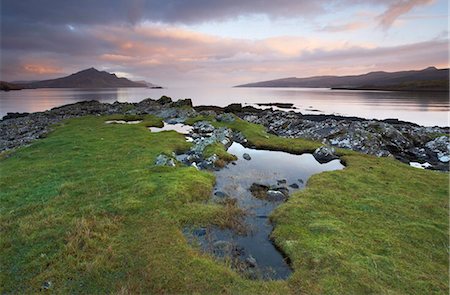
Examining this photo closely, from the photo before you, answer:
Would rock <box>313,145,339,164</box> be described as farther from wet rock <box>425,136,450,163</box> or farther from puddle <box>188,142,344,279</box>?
wet rock <box>425,136,450,163</box>

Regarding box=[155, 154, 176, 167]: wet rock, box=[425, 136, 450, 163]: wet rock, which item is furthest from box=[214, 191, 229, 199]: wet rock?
Result: box=[425, 136, 450, 163]: wet rock

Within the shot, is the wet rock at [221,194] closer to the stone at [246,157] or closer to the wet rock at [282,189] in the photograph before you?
the wet rock at [282,189]

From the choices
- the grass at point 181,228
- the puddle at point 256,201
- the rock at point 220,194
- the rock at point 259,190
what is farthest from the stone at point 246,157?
the rock at point 220,194

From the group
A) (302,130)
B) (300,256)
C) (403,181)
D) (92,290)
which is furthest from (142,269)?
(302,130)

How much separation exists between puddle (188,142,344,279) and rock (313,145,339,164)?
75 cm

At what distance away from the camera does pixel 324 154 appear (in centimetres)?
3338

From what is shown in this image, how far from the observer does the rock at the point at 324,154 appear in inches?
1282

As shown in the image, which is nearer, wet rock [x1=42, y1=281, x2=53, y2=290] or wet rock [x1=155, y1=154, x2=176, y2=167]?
wet rock [x1=42, y1=281, x2=53, y2=290]

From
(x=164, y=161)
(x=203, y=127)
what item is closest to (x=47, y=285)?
(x=164, y=161)

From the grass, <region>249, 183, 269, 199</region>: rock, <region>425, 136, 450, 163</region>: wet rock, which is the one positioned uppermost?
the grass

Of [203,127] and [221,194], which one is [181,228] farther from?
[203,127]

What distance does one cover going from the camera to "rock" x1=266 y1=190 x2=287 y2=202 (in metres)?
20.4

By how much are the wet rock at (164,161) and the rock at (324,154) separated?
1646 cm

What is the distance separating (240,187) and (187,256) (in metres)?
10.4
